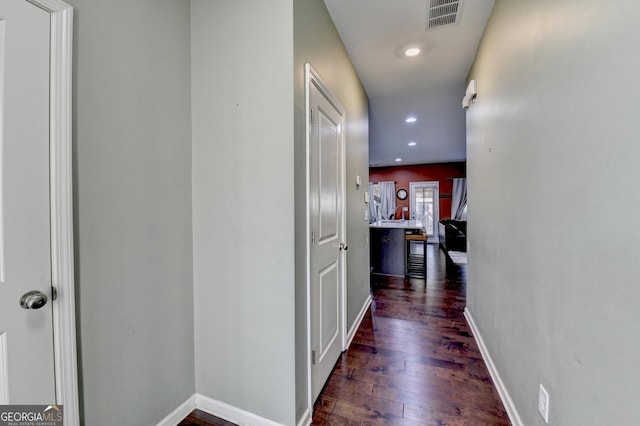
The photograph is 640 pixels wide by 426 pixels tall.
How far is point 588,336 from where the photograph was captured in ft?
2.98

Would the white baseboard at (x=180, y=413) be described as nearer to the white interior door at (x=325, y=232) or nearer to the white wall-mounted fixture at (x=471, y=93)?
the white interior door at (x=325, y=232)

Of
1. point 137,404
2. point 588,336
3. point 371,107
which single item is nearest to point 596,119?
point 588,336

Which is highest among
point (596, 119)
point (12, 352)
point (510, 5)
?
point (510, 5)

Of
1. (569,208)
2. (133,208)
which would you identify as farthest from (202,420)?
(569,208)

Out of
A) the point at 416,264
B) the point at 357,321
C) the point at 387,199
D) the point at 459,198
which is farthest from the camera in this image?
the point at 387,199

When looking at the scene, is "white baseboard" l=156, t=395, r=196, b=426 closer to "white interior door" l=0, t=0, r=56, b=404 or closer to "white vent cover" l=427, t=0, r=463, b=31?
"white interior door" l=0, t=0, r=56, b=404

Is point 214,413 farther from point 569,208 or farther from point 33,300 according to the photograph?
point 569,208

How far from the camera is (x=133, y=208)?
130 centimetres

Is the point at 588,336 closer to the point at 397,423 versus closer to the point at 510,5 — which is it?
the point at 397,423

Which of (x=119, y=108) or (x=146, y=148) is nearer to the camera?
(x=119, y=108)

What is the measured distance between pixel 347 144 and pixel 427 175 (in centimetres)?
740

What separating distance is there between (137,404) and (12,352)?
0.63m

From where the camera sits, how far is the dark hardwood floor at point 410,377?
5.21ft

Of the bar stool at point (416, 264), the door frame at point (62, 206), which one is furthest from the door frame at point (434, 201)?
the door frame at point (62, 206)
